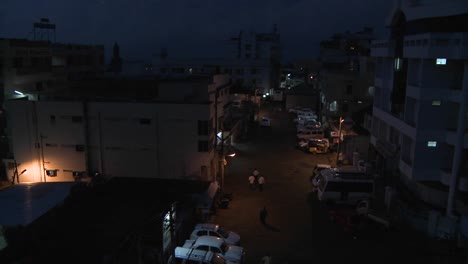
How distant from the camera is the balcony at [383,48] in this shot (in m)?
25.0

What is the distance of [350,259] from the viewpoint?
16.4 meters

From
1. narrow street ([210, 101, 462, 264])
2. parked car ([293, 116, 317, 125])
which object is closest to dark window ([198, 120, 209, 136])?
narrow street ([210, 101, 462, 264])

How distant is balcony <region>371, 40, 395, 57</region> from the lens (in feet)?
82.0

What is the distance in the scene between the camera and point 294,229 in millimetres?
19109

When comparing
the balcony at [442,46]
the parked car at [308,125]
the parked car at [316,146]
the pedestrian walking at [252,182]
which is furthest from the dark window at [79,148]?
the parked car at [308,125]

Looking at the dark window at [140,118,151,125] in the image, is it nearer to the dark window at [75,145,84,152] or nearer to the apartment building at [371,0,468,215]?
the dark window at [75,145,84,152]

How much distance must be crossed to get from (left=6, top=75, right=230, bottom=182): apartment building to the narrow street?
2883mm

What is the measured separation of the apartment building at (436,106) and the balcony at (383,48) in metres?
1.83

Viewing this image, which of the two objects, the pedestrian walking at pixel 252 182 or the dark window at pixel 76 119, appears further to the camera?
the pedestrian walking at pixel 252 182

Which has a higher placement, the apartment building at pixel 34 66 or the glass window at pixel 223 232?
the apartment building at pixel 34 66

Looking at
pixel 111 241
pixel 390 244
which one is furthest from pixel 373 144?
pixel 111 241

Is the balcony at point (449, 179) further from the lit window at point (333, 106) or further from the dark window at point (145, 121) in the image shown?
the lit window at point (333, 106)

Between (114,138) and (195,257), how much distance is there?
9762 millimetres

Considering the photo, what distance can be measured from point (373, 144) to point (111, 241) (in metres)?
20.3
